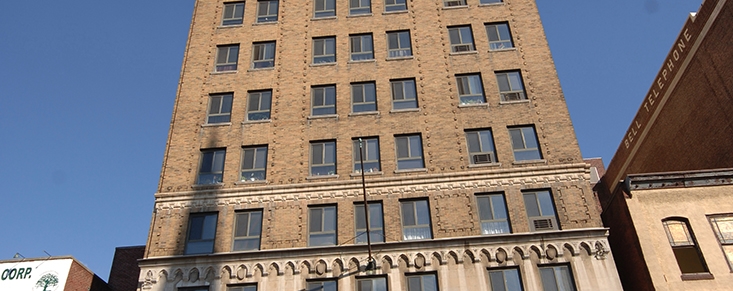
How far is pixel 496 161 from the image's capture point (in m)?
26.9

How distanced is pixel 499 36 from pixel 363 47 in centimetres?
748

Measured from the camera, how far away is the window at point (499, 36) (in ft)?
102

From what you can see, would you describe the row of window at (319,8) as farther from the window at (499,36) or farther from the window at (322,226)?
the window at (322,226)

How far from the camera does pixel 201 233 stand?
25875 mm

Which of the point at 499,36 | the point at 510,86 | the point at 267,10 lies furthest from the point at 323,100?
the point at 499,36

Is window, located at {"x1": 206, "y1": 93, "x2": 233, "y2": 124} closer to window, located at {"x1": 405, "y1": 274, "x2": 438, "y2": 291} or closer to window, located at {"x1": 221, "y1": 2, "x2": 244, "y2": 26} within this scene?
window, located at {"x1": 221, "y1": 2, "x2": 244, "y2": 26}

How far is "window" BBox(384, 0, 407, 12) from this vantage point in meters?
33.0

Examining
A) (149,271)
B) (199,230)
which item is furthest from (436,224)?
(149,271)

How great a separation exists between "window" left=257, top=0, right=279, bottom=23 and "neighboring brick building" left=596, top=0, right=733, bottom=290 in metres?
20.6

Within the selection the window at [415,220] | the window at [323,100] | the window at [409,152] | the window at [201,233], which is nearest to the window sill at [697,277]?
the window at [415,220]

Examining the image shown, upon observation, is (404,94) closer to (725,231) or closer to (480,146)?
(480,146)

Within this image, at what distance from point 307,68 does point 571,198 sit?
14.7 metres

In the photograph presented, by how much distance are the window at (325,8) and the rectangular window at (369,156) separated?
9134 millimetres

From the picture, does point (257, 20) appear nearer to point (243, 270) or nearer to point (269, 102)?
point (269, 102)
